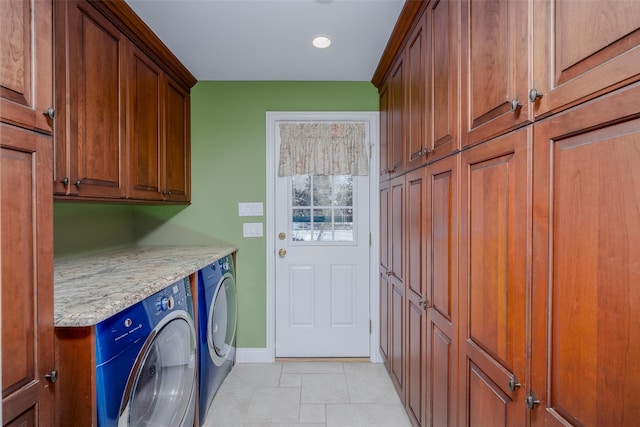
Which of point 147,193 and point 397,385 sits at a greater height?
point 147,193

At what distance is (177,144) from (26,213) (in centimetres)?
197

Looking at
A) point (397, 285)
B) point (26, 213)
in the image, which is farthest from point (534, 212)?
point (397, 285)

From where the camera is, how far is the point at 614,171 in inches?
25.4

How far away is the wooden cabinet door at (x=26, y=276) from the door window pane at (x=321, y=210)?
2.16 m

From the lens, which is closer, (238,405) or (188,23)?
(188,23)

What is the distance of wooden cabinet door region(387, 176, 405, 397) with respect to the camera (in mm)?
2199

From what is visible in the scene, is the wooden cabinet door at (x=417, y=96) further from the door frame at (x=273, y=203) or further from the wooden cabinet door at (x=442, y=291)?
the door frame at (x=273, y=203)

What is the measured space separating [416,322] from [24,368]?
1666 mm

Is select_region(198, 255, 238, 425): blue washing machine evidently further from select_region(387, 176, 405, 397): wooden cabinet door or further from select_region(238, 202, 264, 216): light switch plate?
select_region(387, 176, 405, 397): wooden cabinet door

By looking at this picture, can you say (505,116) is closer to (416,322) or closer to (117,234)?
(416,322)

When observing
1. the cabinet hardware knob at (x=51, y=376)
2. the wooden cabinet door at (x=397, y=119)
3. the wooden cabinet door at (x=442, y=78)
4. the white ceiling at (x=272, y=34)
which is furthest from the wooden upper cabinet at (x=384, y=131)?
the cabinet hardware knob at (x=51, y=376)

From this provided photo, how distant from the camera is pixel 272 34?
2.17 metres

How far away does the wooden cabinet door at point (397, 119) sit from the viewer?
85.7 inches

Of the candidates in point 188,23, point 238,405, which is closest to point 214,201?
point 188,23
